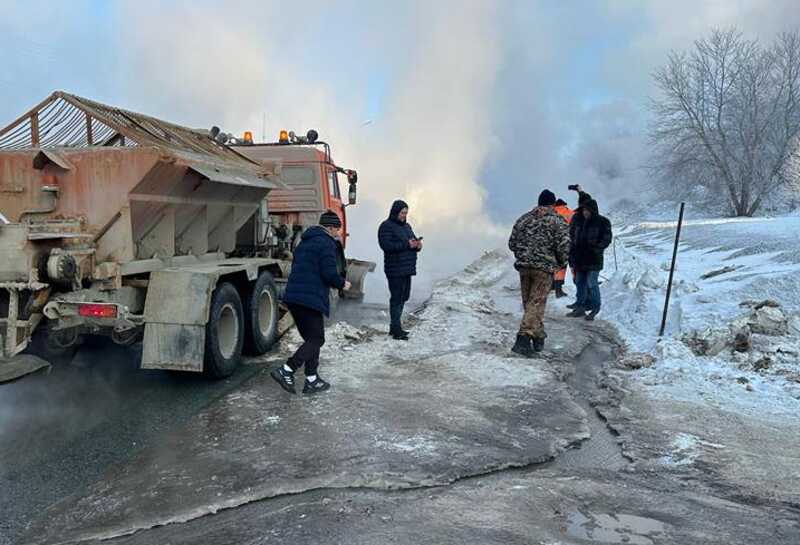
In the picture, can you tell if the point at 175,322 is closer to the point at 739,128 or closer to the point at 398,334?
Answer: the point at 398,334

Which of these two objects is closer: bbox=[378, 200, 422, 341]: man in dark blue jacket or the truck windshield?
bbox=[378, 200, 422, 341]: man in dark blue jacket

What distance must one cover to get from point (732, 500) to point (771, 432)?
131 cm

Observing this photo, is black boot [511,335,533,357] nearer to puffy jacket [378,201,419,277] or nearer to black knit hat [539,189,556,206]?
black knit hat [539,189,556,206]

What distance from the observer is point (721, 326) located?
7094mm

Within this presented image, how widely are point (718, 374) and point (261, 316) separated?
461 cm

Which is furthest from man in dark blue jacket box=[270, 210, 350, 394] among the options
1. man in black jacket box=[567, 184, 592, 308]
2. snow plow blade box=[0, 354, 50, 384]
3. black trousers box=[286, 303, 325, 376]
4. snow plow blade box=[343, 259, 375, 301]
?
snow plow blade box=[343, 259, 375, 301]

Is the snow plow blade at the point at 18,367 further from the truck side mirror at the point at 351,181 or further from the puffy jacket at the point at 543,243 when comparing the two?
the truck side mirror at the point at 351,181

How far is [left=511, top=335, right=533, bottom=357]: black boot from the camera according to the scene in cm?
720

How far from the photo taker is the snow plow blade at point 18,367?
191 inches

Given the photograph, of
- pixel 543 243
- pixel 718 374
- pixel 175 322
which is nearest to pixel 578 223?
pixel 543 243

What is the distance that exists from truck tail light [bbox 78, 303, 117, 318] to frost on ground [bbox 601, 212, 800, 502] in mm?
3873

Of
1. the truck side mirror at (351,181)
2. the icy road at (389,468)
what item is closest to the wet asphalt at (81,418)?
the icy road at (389,468)

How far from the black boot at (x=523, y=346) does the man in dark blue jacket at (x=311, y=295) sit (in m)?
2.31

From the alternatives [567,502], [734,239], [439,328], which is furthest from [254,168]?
[734,239]
